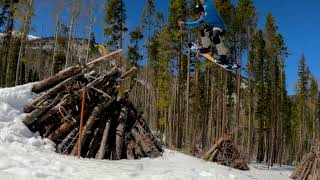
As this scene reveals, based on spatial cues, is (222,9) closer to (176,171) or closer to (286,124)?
(176,171)

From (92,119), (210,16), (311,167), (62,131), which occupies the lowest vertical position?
(311,167)

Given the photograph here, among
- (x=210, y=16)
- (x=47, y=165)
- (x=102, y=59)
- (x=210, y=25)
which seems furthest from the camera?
(x=102, y=59)

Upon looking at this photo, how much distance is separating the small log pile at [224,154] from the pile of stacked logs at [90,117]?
22.2 ft

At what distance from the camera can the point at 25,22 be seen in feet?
119

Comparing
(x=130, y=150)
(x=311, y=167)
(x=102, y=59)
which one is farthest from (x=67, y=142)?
(x=311, y=167)

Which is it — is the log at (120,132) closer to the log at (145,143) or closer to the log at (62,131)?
the log at (145,143)

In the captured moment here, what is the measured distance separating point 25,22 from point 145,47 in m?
16.5

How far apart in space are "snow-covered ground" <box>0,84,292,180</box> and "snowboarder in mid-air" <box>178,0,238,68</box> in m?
4.04

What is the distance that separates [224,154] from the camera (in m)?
18.5

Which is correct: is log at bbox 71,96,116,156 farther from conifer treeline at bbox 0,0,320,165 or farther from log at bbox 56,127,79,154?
conifer treeline at bbox 0,0,320,165

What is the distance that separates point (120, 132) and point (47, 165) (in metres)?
3.53

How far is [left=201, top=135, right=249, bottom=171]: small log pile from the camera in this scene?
18.3 meters

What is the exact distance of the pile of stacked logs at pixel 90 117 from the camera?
10961 millimetres

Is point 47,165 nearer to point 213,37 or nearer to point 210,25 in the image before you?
point 210,25
